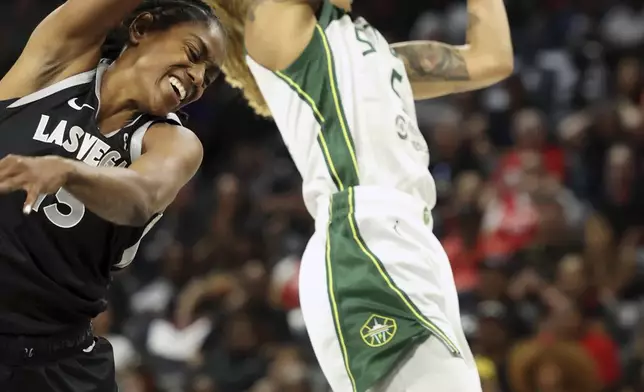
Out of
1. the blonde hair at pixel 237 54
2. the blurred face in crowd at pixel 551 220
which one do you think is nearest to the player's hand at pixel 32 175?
the blonde hair at pixel 237 54

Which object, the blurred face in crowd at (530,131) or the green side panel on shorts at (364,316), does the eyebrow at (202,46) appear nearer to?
the green side panel on shorts at (364,316)

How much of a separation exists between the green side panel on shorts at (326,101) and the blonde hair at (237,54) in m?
0.28

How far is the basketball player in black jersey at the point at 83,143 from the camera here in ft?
7.38

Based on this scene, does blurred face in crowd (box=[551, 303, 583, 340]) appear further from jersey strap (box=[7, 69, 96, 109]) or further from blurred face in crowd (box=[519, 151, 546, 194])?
jersey strap (box=[7, 69, 96, 109])

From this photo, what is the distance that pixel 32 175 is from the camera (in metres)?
1.80

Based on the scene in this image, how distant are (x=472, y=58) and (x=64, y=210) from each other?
5.44ft

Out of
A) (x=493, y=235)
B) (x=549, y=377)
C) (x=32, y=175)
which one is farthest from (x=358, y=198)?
(x=493, y=235)

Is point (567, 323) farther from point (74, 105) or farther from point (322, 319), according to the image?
point (74, 105)

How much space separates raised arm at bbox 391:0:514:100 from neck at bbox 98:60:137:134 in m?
1.27

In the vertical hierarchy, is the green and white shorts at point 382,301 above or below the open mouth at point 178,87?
below

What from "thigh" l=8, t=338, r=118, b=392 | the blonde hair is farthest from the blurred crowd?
"thigh" l=8, t=338, r=118, b=392

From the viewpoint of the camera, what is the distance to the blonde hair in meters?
3.24

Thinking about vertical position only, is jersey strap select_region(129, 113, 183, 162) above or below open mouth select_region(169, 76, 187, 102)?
below

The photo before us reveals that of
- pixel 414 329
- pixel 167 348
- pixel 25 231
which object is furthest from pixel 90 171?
pixel 167 348
